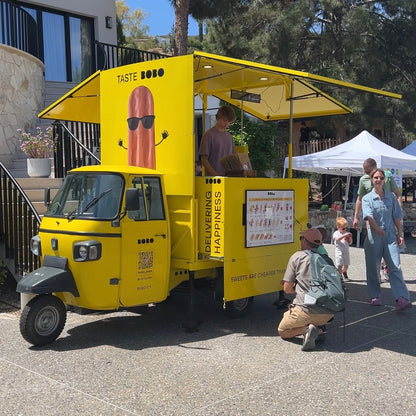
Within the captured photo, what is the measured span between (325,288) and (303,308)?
30 cm

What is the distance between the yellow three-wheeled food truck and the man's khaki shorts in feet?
2.55

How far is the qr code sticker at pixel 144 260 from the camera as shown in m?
5.83

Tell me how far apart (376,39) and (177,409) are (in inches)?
718

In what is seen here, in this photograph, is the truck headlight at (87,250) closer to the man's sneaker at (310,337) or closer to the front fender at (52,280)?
the front fender at (52,280)

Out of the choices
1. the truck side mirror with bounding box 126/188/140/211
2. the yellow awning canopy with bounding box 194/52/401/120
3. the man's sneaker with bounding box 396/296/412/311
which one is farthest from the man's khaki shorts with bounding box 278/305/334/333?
the yellow awning canopy with bounding box 194/52/401/120

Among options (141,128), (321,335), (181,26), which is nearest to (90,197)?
(141,128)

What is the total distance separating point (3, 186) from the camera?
8336mm

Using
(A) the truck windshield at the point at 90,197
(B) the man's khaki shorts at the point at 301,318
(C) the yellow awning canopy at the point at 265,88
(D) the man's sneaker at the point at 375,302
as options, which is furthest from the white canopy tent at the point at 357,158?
(A) the truck windshield at the point at 90,197

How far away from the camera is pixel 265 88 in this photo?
27.0 feet

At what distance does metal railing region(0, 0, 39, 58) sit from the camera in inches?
472

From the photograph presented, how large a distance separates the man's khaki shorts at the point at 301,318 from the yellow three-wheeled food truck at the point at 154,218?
78 cm

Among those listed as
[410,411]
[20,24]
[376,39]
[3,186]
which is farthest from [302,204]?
[376,39]

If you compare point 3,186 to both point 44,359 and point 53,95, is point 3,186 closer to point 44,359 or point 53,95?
point 44,359

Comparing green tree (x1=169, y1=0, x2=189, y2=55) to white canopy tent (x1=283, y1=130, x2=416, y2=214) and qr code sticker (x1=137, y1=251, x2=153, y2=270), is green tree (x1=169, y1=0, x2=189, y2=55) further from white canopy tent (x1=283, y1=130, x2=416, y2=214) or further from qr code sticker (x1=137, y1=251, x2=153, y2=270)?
qr code sticker (x1=137, y1=251, x2=153, y2=270)
